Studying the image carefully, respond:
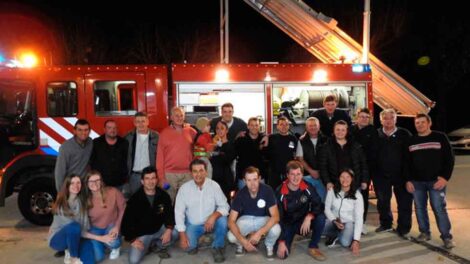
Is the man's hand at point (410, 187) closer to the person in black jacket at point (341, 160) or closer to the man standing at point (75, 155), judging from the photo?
the person in black jacket at point (341, 160)

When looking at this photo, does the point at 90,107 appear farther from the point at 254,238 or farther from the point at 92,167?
the point at 254,238

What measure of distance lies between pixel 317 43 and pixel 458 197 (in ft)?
12.9

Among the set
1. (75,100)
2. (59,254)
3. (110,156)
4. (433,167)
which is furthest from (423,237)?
(75,100)

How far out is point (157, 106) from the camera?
6.43m

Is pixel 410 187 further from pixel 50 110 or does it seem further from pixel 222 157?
pixel 50 110

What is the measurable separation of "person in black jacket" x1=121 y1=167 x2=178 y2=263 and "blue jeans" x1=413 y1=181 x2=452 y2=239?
302 centimetres

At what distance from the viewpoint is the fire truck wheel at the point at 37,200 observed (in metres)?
6.11

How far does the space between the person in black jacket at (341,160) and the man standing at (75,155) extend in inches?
118

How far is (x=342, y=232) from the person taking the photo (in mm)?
5070

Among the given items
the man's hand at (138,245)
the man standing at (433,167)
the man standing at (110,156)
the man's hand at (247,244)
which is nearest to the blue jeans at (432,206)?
the man standing at (433,167)

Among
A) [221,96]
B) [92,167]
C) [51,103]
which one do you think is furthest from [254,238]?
[51,103]

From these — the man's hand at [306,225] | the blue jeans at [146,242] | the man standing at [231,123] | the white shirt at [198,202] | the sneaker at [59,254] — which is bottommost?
the sneaker at [59,254]

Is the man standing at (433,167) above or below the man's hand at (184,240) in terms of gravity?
above

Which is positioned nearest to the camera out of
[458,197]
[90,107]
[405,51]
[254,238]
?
[254,238]
